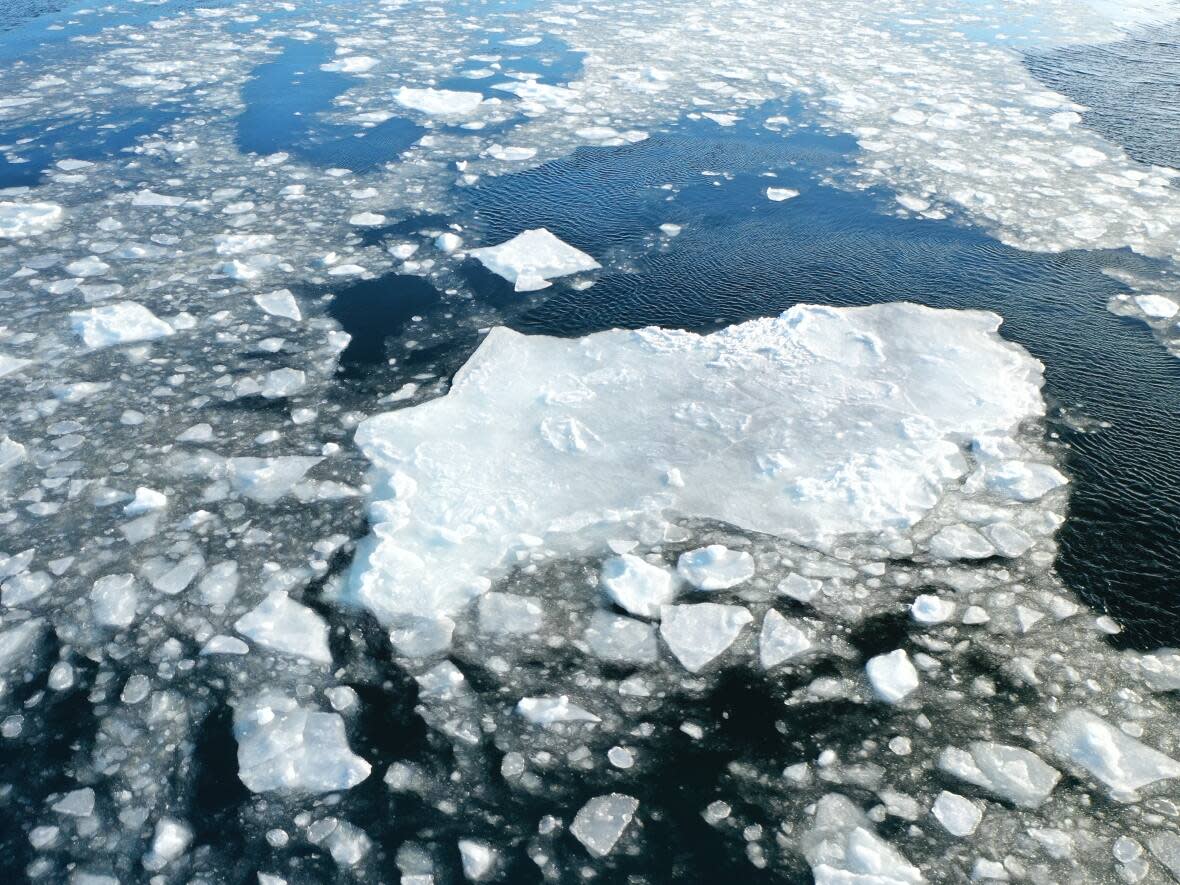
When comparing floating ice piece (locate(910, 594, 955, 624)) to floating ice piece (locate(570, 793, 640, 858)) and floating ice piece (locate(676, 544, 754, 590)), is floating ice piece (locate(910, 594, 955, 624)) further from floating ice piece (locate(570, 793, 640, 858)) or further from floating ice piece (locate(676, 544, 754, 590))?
floating ice piece (locate(570, 793, 640, 858))

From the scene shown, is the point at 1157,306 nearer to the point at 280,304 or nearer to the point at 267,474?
the point at 267,474

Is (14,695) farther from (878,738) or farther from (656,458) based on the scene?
(878,738)

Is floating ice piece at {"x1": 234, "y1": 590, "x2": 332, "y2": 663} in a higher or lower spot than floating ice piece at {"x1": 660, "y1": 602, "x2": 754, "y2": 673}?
lower

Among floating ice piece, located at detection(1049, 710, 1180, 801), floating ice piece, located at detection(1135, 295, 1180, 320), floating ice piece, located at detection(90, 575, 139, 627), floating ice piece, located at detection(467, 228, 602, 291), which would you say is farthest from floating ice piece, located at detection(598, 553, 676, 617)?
floating ice piece, located at detection(1135, 295, 1180, 320)

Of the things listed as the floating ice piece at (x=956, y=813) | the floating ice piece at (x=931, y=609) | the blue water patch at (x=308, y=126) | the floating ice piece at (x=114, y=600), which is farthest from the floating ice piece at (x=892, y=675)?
the blue water patch at (x=308, y=126)

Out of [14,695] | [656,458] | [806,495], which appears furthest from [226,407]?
[806,495]

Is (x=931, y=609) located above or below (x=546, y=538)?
above

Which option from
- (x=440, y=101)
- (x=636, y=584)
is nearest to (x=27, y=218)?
(x=440, y=101)
